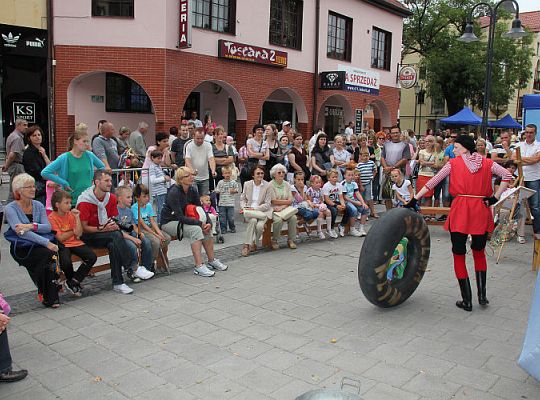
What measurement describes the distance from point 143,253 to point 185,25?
868 centimetres

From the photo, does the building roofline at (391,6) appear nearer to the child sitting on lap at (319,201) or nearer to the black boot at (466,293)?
the child sitting on lap at (319,201)

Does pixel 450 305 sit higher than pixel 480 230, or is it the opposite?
pixel 480 230

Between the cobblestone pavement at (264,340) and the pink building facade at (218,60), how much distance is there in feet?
26.9

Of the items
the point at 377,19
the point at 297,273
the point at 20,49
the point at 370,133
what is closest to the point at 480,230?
the point at 297,273

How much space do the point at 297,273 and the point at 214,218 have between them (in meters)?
1.84

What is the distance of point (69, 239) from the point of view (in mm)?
5742

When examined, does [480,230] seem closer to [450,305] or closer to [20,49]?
[450,305]

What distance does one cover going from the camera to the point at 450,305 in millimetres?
5832

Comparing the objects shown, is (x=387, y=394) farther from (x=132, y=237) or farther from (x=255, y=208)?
(x=255, y=208)

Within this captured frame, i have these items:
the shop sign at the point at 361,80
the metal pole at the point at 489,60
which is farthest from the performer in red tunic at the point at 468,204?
the shop sign at the point at 361,80

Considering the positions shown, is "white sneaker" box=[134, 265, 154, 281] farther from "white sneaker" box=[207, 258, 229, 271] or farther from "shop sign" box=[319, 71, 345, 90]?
"shop sign" box=[319, 71, 345, 90]

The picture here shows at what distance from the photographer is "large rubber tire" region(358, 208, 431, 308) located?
5184 millimetres

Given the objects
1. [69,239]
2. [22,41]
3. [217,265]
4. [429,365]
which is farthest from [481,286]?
[22,41]

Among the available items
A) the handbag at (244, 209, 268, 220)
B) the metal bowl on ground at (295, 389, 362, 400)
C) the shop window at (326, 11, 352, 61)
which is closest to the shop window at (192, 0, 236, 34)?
the shop window at (326, 11, 352, 61)
